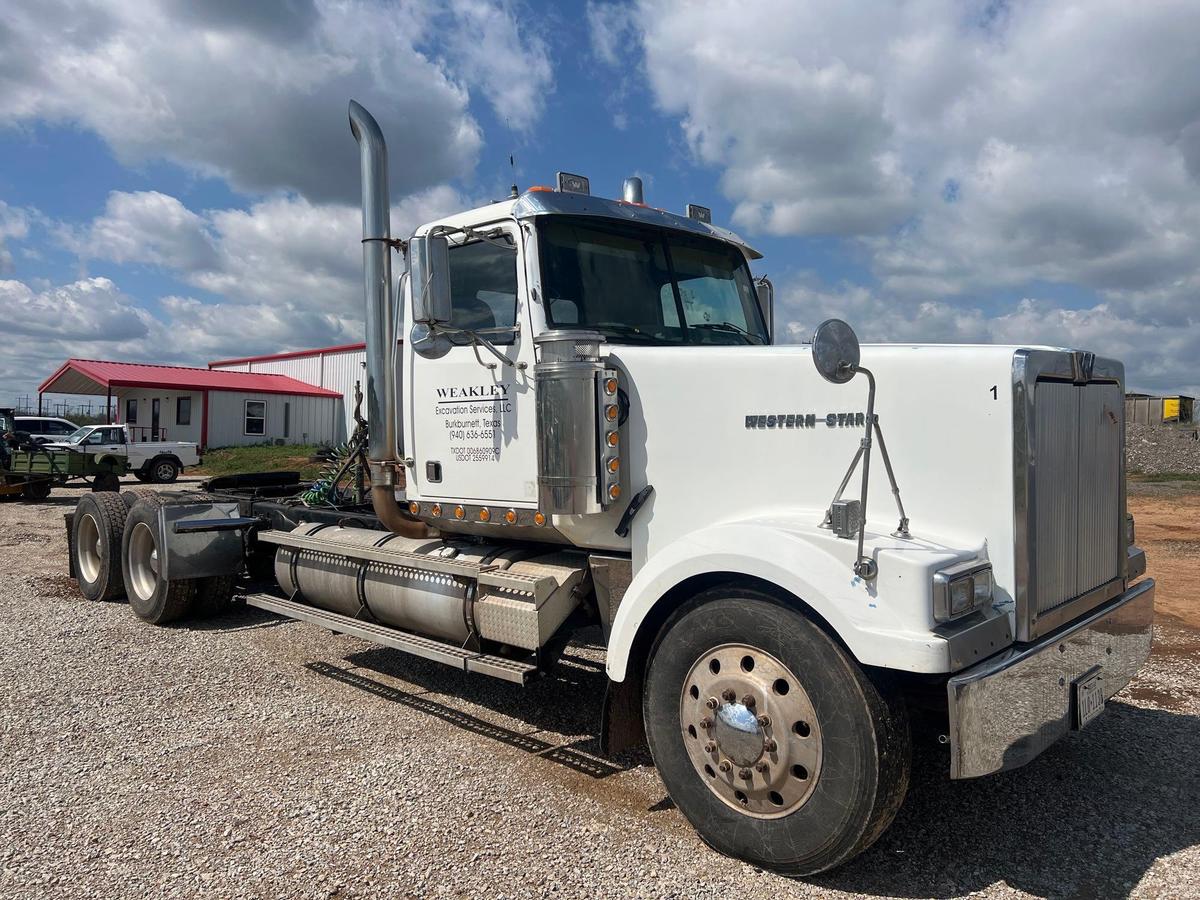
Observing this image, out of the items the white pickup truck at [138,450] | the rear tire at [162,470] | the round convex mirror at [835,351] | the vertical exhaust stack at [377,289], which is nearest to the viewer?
the round convex mirror at [835,351]

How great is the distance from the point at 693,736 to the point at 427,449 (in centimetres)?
243

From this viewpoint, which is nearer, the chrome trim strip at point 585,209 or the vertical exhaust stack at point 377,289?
the chrome trim strip at point 585,209

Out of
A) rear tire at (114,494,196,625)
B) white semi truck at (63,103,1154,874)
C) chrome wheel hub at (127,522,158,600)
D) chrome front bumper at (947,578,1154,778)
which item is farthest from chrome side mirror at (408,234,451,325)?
chrome wheel hub at (127,522,158,600)

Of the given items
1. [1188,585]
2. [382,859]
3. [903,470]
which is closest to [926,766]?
[903,470]

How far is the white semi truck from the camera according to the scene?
3.04m

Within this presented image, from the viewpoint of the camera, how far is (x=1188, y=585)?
30.2 ft

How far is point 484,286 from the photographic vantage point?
4668 mm

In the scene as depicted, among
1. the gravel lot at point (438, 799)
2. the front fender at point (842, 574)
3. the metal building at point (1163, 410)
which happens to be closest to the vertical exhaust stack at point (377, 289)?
the gravel lot at point (438, 799)

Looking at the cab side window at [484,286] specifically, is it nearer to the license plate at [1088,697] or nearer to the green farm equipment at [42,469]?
the license plate at [1088,697]

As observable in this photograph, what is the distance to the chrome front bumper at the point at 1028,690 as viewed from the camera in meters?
2.86

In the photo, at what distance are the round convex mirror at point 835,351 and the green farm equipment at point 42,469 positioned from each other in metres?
21.0

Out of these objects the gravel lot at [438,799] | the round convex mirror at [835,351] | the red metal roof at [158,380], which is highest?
the red metal roof at [158,380]

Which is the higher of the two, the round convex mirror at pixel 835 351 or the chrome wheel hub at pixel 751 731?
the round convex mirror at pixel 835 351

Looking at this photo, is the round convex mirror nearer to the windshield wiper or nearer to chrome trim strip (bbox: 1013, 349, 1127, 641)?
chrome trim strip (bbox: 1013, 349, 1127, 641)
